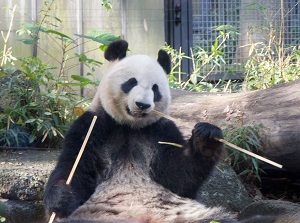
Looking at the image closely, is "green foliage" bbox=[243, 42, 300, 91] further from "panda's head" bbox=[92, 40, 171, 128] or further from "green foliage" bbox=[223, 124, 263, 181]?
"panda's head" bbox=[92, 40, 171, 128]

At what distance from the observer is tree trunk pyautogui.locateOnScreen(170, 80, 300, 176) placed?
559 centimetres

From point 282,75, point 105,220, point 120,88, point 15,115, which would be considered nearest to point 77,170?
point 105,220

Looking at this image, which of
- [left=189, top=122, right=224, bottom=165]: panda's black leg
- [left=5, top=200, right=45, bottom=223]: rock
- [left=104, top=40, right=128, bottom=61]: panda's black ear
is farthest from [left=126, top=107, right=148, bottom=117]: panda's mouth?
[left=5, top=200, right=45, bottom=223]: rock

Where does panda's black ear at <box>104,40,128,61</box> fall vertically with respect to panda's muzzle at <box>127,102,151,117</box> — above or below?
above

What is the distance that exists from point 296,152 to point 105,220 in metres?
1.99

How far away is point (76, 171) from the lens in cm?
450

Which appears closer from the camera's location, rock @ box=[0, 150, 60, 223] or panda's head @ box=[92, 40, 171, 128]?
panda's head @ box=[92, 40, 171, 128]

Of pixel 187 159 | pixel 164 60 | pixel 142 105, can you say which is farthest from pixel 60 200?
pixel 164 60

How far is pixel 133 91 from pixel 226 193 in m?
1.69

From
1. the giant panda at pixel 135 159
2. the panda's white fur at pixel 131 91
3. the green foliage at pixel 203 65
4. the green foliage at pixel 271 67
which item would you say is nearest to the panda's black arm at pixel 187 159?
the giant panda at pixel 135 159

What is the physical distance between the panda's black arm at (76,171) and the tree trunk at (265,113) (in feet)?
5.47

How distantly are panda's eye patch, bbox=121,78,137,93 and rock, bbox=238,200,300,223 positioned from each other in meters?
1.36

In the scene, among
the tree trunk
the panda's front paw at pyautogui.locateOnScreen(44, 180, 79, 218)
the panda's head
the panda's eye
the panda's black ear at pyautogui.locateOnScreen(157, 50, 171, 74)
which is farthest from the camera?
the tree trunk

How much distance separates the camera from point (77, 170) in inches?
178
